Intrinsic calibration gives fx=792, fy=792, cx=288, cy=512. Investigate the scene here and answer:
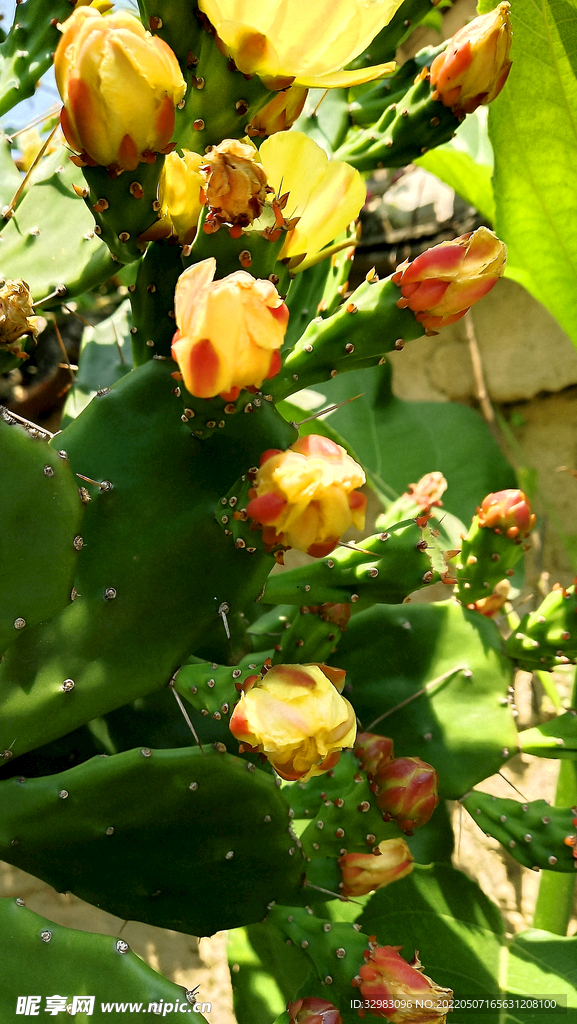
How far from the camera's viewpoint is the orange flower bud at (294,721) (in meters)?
0.64

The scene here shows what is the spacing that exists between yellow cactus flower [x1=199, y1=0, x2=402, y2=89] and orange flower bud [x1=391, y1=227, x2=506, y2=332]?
19cm

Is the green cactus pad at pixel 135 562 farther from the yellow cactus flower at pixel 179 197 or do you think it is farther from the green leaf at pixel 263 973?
the green leaf at pixel 263 973

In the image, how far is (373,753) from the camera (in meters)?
0.93

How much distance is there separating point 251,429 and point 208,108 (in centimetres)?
30

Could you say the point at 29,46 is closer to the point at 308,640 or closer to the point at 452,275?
the point at 452,275

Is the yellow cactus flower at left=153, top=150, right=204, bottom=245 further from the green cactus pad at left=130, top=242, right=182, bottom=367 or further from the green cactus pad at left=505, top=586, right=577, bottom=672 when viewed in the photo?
the green cactus pad at left=505, top=586, right=577, bottom=672

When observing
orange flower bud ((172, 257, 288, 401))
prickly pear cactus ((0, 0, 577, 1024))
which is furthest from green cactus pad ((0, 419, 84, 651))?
orange flower bud ((172, 257, 288, 401))

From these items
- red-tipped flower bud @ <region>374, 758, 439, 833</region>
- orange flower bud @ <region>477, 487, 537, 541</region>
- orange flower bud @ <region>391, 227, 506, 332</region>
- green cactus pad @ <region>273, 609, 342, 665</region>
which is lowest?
red-tipped flower bud @ <region>374, 758, 439, 833</region>

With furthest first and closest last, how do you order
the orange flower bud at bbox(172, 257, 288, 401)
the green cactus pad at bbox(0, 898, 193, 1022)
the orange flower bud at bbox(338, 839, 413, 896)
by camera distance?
the orange flower bud at bbox(338, 839, 413, 896)
the green cactus pad at bbox(0, 898, 193, 1022)
the orange flower bud at bbox(172, 257, 288, 401)

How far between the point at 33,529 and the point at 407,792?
0.50 meters

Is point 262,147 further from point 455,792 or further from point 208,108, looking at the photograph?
point 455,792

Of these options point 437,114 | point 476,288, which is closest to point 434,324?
point 476,288

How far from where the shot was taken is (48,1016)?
682mm

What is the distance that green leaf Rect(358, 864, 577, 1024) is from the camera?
1026 mm
